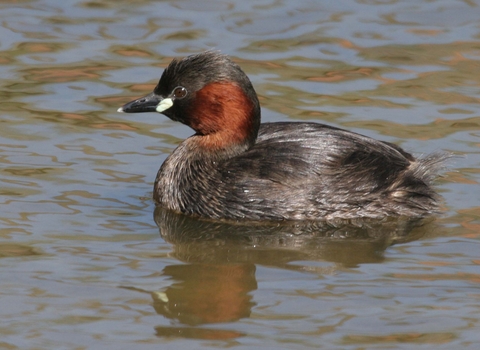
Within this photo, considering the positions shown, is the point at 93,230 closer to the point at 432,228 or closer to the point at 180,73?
the point at 180,73

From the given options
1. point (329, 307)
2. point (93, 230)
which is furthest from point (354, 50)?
point (329, 307)

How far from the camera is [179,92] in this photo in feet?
27.5

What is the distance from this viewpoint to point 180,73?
8.35 metres

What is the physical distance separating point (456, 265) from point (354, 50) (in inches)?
186

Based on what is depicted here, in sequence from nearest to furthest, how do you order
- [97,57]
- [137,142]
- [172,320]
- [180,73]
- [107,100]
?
[172,320] < [180,73] < [137,142] < [107,100] < [97,57]

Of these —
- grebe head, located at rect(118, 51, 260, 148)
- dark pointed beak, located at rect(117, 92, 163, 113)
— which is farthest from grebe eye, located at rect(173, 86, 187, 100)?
dark pointed beak, located at rect(117, 92, 163, 113)

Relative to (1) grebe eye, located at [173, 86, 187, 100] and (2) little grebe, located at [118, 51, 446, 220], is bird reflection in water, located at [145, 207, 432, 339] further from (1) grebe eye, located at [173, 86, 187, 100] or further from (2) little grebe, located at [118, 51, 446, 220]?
(1) grebe eye, located at [173, 86, 187, 100]

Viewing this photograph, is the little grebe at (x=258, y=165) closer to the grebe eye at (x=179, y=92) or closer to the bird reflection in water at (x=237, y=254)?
the grebe eye at (x=179, y=92)

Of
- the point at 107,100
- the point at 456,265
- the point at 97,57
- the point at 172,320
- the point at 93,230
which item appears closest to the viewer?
the point at 172,320

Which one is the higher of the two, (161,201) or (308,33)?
(308,33)

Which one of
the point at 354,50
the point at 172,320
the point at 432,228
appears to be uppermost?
the point at 354,50

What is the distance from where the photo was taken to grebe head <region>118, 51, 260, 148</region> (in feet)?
27.1

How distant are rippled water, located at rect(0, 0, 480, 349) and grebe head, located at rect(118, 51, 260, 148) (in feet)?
2.27

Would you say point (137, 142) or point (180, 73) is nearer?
point (180, 73)
